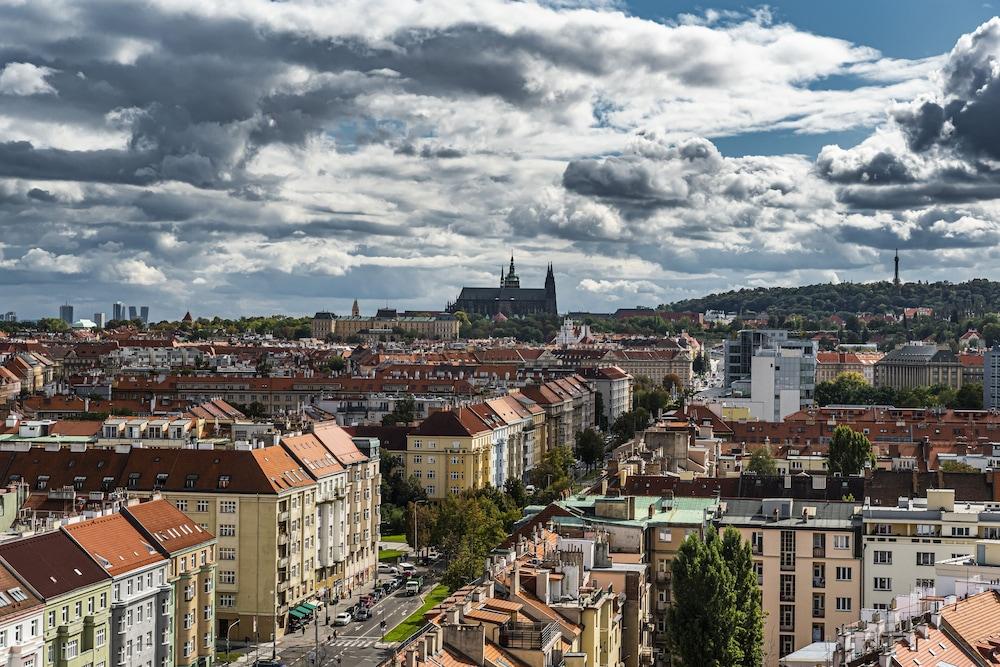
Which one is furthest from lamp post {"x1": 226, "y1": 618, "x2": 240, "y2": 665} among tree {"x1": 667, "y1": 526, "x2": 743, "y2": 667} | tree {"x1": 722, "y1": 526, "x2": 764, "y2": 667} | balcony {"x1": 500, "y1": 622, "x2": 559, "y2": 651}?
balcony {"x1": 500, "y1": 622, "x2": 559, "y2": 651}

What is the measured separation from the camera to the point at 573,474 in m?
142

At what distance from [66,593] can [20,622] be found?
3.41 metres

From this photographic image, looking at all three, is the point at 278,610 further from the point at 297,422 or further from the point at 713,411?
the point at 713,411

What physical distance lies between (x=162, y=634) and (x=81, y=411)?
81.8m

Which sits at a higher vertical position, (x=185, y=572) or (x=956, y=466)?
A: (x=956, y=466)

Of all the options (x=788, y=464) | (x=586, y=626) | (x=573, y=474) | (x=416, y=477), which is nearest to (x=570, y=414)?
(x=573, y=474)

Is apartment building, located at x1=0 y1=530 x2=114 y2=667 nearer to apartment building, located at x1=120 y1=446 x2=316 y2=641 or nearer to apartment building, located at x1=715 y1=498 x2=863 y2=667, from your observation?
apartment building, located at x1=120 y1=446 x2=316 y2=641

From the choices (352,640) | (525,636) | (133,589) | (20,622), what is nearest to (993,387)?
(352,640)

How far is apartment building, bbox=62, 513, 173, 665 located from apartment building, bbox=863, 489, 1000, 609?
30187 mm

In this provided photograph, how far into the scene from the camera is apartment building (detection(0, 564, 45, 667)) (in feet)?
168

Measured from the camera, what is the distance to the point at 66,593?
5547cm

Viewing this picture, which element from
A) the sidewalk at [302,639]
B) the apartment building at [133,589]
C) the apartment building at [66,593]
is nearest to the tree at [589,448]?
the sidewalk at [302,639]

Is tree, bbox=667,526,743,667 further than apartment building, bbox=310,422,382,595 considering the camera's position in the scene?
No

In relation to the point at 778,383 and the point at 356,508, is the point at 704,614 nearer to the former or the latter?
the point at 356,508
